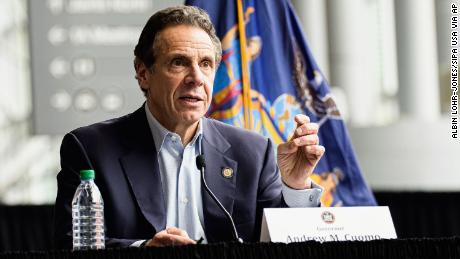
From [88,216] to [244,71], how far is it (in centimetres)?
197

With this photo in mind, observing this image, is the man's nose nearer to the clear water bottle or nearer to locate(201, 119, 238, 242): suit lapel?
locate(201, 119, 238, 242): suit lapel

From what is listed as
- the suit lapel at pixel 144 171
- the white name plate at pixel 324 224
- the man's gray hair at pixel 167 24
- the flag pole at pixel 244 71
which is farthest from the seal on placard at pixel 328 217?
the flag pole at pixel 244 71

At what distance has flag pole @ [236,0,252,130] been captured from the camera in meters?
4.40

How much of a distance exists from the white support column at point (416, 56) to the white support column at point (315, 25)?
482 mm

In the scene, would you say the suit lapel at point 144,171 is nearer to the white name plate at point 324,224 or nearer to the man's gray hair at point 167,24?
the man's gray hair at point 167,24

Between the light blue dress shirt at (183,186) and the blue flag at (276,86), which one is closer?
the light blue dress shirt at (183,186)

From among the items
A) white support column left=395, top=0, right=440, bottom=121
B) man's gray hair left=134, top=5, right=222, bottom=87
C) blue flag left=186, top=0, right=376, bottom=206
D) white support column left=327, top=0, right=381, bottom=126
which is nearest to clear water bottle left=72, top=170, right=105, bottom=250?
man's gray hair left=134, top=5, right=222, bottom=87

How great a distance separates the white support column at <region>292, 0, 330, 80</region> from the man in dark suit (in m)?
3.13

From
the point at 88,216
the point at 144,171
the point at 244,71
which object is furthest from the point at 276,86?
the point at 88,216

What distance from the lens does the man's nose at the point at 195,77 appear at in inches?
109

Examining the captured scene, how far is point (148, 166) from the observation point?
2.79 m

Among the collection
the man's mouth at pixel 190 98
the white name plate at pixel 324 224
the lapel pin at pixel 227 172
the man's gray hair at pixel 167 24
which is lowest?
the white name plate at pixel 324 224

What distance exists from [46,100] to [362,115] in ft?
6.49

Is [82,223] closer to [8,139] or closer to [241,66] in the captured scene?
[241,66]
